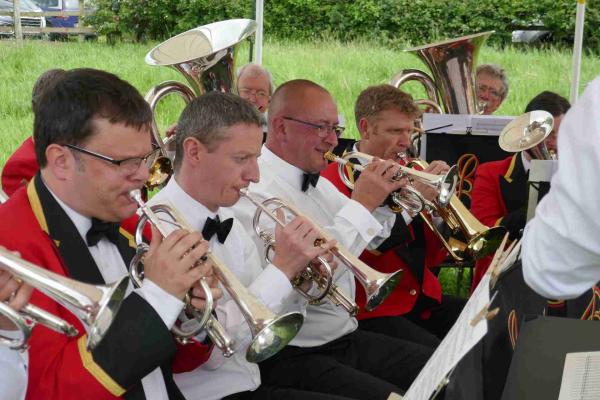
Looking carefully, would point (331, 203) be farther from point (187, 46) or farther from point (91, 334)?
point (91, 334)

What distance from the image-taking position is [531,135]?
393cm

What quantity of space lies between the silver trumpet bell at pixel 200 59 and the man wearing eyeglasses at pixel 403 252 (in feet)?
3.04

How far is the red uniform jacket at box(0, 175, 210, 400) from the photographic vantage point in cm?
182

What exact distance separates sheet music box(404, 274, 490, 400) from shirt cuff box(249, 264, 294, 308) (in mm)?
920

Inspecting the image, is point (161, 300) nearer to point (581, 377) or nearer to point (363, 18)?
point (581, 377)

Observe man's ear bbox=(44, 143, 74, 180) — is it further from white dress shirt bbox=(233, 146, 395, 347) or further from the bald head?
the bald head

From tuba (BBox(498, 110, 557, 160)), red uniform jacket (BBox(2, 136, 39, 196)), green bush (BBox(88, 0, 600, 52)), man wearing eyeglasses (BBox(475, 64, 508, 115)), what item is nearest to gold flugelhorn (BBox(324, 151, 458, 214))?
tuba (BBox(498, 110, 557, 160))

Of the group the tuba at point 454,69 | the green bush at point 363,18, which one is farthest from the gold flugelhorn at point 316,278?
the green bush at point 363,18

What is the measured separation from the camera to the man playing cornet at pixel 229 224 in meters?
2.50

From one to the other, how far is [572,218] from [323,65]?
8710mm

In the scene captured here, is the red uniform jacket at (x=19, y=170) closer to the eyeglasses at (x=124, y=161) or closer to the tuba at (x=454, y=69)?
the eyeglasses at (x=124, y=161)

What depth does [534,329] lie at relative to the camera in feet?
7.14

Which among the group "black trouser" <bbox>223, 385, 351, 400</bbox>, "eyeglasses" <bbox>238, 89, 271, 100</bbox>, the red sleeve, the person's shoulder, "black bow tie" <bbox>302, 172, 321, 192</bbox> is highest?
"black bow tie" <bbox>302, 172, 321, 192</bbox>

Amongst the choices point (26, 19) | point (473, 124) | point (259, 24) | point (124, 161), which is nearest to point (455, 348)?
point (124, 161)
